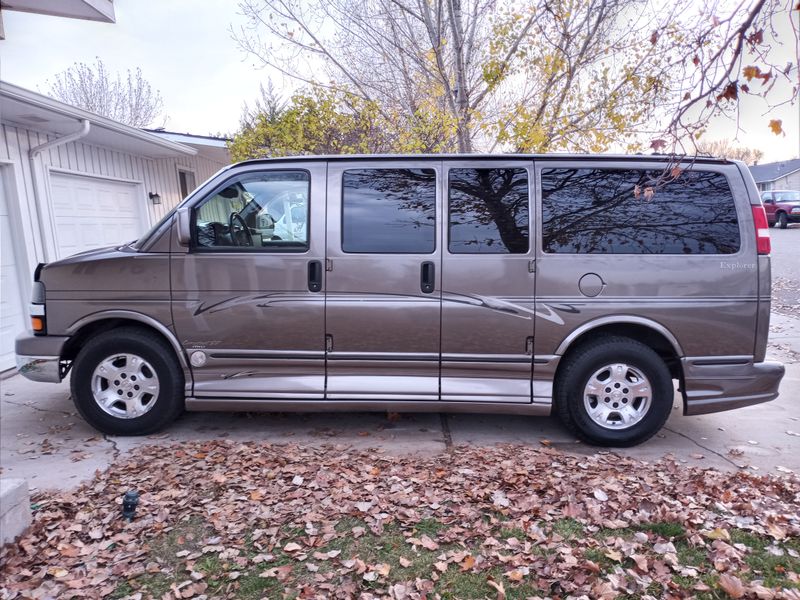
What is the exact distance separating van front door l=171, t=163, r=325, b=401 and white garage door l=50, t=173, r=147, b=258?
4.58 meters

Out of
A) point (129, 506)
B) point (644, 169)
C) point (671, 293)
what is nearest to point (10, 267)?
point (129, 506)

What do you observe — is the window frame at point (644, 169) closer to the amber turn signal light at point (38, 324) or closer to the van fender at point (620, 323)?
the van fender at point (620, 323)

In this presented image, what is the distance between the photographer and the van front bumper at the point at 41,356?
4.53 m

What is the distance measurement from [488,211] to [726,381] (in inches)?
90.2

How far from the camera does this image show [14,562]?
2.85 meters

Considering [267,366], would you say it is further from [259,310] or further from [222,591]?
[222,591]

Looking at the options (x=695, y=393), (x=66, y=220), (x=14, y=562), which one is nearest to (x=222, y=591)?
(x=14, y=562)

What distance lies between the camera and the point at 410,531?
314 centimetres

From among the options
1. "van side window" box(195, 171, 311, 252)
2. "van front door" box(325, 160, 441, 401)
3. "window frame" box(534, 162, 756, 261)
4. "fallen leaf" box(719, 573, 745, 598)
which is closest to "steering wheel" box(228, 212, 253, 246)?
"van side window" box(195, 171, 311, 252)

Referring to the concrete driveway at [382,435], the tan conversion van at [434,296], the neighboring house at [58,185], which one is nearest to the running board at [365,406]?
the tan conversion van at [434,296]

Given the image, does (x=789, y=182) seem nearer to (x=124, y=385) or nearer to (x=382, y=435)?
(x=382, y=435)

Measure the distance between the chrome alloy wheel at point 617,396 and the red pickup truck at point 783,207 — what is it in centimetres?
2843

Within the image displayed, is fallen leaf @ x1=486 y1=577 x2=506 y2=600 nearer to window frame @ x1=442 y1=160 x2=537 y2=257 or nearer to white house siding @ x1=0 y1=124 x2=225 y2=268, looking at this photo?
window frame @ x1=442 y1=160 x2=537 y2=257

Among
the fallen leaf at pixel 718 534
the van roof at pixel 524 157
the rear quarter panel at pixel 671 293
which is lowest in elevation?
the fallen leaf at pixel 718 534
